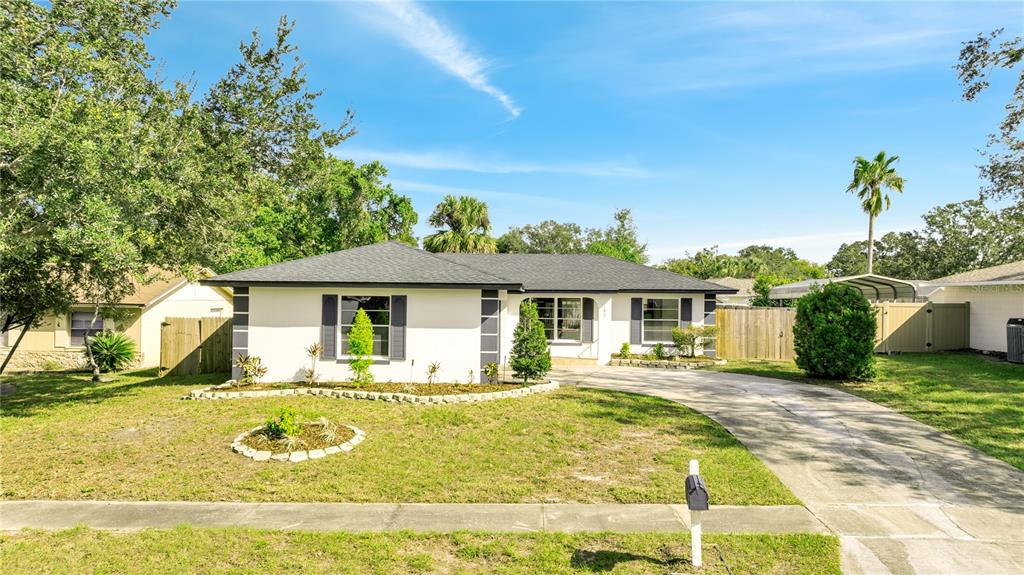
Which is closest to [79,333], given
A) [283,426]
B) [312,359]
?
[312,359]

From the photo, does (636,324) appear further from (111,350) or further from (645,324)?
(111,350)

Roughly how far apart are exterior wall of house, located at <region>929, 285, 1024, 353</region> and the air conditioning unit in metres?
1.52

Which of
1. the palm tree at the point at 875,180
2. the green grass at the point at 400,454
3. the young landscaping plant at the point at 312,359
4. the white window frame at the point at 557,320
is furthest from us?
the palm tree at the point at 875,180

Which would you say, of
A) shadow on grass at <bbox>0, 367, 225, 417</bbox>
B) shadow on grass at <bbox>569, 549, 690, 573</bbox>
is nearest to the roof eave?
shadow on grass at <bbox>0, 367, 225, 417</bbox>

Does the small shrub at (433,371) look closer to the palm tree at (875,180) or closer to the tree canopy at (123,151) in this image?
the tree canopy at (123,151)

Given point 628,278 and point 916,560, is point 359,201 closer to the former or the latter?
point 628,278

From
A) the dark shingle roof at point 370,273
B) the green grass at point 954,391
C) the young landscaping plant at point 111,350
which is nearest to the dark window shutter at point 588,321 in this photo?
the green grass at point 954,391

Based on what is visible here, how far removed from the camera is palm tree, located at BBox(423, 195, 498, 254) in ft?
116

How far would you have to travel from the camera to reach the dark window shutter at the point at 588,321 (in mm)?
18031

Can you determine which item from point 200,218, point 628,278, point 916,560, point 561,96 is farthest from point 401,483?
point 561,96

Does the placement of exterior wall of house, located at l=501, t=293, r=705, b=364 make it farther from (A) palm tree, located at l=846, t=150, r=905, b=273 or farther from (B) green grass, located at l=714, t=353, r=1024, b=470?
(A) palm tree, located at l=846, t=150, r=905, b=273

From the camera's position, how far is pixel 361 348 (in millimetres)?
12219

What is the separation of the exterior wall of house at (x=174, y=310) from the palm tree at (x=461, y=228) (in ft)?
52.3

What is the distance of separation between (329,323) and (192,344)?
6.55 metres
